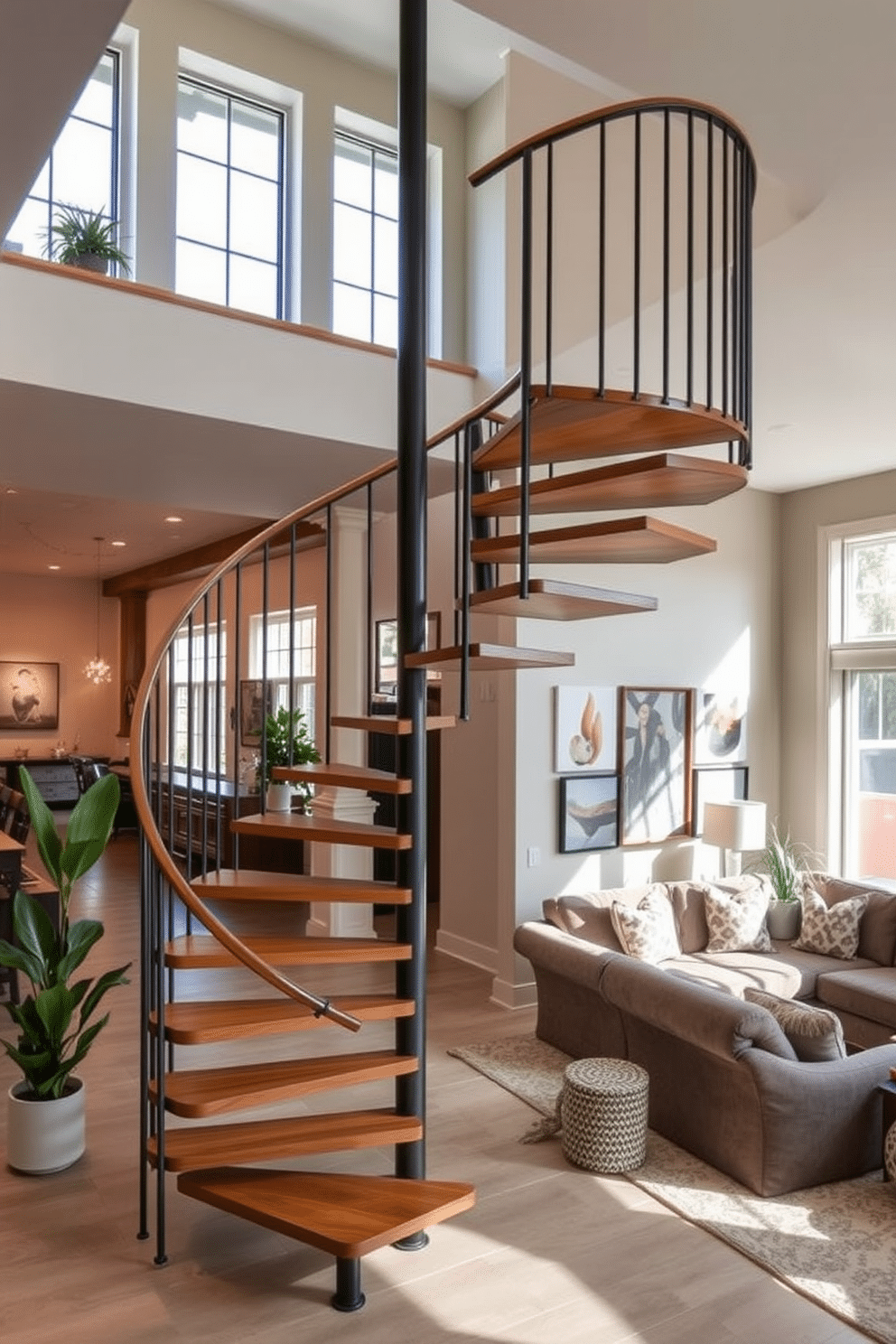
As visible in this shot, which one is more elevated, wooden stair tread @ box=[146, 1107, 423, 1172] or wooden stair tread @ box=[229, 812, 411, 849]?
wooden stair tread @ box=[229, 812, 411, 849]


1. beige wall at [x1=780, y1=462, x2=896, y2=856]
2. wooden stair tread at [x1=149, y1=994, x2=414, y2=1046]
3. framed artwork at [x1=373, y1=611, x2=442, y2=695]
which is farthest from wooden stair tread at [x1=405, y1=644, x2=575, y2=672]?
framed artwork at [x1=373, y1=611, x2=442, y2=695]

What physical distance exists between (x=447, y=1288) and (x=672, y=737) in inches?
159

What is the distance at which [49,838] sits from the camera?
3529mm

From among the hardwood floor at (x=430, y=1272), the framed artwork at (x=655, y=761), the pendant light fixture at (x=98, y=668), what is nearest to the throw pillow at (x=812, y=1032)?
the hardwood floor at (x=430, y=1272)

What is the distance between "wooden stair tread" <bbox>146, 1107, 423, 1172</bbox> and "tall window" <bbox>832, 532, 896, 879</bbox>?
4.36 m

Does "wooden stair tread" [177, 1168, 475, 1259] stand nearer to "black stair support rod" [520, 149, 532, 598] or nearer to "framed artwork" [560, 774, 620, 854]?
"black stair support rod" [520, 149, 532, 598]

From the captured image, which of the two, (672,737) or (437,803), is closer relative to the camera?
(672,737)

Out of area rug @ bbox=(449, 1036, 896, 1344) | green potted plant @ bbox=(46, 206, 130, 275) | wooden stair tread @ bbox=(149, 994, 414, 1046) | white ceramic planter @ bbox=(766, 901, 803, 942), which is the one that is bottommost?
area rug @ bbox=(449, 1036, 896, 1344)

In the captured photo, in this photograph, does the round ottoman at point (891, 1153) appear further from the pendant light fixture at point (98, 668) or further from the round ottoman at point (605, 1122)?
the pendant light fixture at point (98, 668)

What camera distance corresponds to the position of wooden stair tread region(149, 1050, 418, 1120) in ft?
9.30

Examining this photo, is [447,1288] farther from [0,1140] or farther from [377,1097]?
[0,1140]

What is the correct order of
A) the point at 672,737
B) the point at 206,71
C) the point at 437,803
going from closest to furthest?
the point at 206,71
the point at 672,737
the point at 437,803

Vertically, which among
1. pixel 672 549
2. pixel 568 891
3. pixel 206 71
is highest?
pixel 206 71

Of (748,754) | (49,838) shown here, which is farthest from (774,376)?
(49,838)
